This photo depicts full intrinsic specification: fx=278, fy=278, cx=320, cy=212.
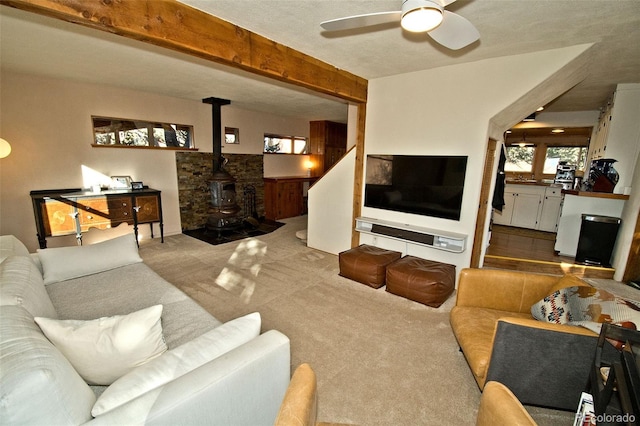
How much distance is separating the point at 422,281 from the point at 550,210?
4406mm

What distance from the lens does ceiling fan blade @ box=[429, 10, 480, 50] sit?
169 centimetres

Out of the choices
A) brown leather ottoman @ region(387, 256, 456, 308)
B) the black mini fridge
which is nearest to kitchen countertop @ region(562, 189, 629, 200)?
the black mini fridge

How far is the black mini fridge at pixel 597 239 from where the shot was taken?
3760mm

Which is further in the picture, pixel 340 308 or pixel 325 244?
pixel 325 244

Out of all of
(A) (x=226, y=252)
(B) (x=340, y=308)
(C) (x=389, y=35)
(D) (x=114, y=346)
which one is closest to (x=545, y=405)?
(B) (x=340, y=308)

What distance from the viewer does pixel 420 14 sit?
1.55 meters

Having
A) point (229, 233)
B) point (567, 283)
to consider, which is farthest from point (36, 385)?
point (229, 233)

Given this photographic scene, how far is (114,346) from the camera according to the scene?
1219 millimetres

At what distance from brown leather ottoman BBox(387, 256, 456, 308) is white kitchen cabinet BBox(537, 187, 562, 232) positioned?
3.82 metres

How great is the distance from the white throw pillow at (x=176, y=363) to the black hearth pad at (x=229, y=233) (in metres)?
3.75

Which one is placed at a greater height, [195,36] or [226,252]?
[195,36]

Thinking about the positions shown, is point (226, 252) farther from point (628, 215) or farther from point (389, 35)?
point (628, 215)

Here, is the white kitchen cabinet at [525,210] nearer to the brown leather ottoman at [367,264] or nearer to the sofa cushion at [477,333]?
the brown leather ottoman at [367,264]

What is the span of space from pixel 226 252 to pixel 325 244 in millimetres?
1591
